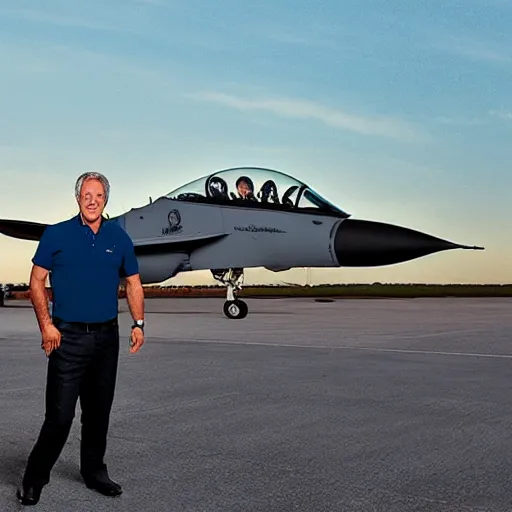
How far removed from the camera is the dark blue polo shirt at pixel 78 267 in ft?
13.9

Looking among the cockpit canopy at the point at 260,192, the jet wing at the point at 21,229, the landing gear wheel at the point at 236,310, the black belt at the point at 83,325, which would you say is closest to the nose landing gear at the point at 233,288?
the landing gear wheel at the point at 236,310

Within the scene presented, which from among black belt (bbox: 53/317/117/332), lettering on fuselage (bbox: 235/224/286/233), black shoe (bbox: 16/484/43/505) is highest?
lettering on fuselage (bbox: 235/224/286/233)

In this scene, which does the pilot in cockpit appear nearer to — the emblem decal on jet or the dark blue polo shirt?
the emblem decal on jet

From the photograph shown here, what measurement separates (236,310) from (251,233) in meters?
1.86

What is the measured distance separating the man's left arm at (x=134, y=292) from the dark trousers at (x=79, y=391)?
0.12 m

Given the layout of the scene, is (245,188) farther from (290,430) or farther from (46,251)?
(46,251)

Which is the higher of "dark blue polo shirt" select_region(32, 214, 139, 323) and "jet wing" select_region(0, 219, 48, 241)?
"jet wing" select_region(0, 219, 48, 241)

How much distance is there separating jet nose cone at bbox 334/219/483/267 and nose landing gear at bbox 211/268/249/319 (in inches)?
108

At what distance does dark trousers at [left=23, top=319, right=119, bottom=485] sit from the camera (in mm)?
4227

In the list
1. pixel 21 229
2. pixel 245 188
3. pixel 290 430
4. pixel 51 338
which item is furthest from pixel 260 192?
pixel 51 338

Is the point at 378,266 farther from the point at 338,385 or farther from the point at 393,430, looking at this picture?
the point at 393,430

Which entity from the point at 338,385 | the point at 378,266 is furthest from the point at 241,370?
the point at 378,266

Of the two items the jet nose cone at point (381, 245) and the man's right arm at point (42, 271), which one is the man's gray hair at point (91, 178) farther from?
the jet nose cone at point (381, 245)

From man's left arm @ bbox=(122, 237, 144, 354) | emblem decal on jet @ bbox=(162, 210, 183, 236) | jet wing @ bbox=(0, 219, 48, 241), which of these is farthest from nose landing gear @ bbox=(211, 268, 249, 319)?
man's left arm @ bbox=(122, 237, 144, 354)
